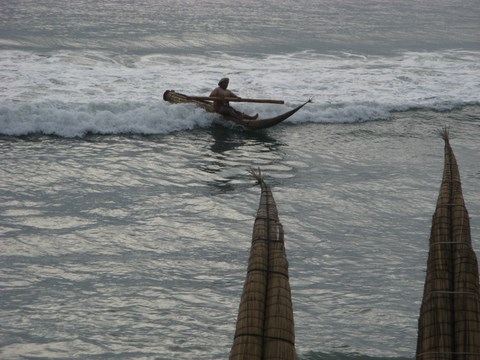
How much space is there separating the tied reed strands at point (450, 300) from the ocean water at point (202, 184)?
2563mm

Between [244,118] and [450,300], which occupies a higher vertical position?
[244,118]

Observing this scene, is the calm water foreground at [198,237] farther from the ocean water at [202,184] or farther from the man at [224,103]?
the man at [224,103]

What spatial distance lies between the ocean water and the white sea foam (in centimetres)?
6

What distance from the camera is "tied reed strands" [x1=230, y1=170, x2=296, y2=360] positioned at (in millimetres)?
3693

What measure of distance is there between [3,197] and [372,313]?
568 centimetres

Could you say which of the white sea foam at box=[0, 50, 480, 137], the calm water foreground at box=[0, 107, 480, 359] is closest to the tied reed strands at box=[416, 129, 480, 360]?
the calm water foreground at box=[0, 107, 480, 359]

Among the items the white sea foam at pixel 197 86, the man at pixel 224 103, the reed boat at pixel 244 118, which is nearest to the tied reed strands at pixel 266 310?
the reed boat at pixel 244 118

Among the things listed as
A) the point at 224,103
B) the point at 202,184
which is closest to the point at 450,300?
the point at 202,184

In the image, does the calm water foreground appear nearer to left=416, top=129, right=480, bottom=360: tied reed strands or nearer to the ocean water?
the ocean water

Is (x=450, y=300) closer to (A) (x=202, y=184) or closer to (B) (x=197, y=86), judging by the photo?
(A) (x=202, y=184)

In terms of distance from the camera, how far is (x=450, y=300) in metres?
4.17

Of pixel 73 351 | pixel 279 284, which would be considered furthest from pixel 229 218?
pixel 279 284

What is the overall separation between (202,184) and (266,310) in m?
7.54

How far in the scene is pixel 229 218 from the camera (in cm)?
995
